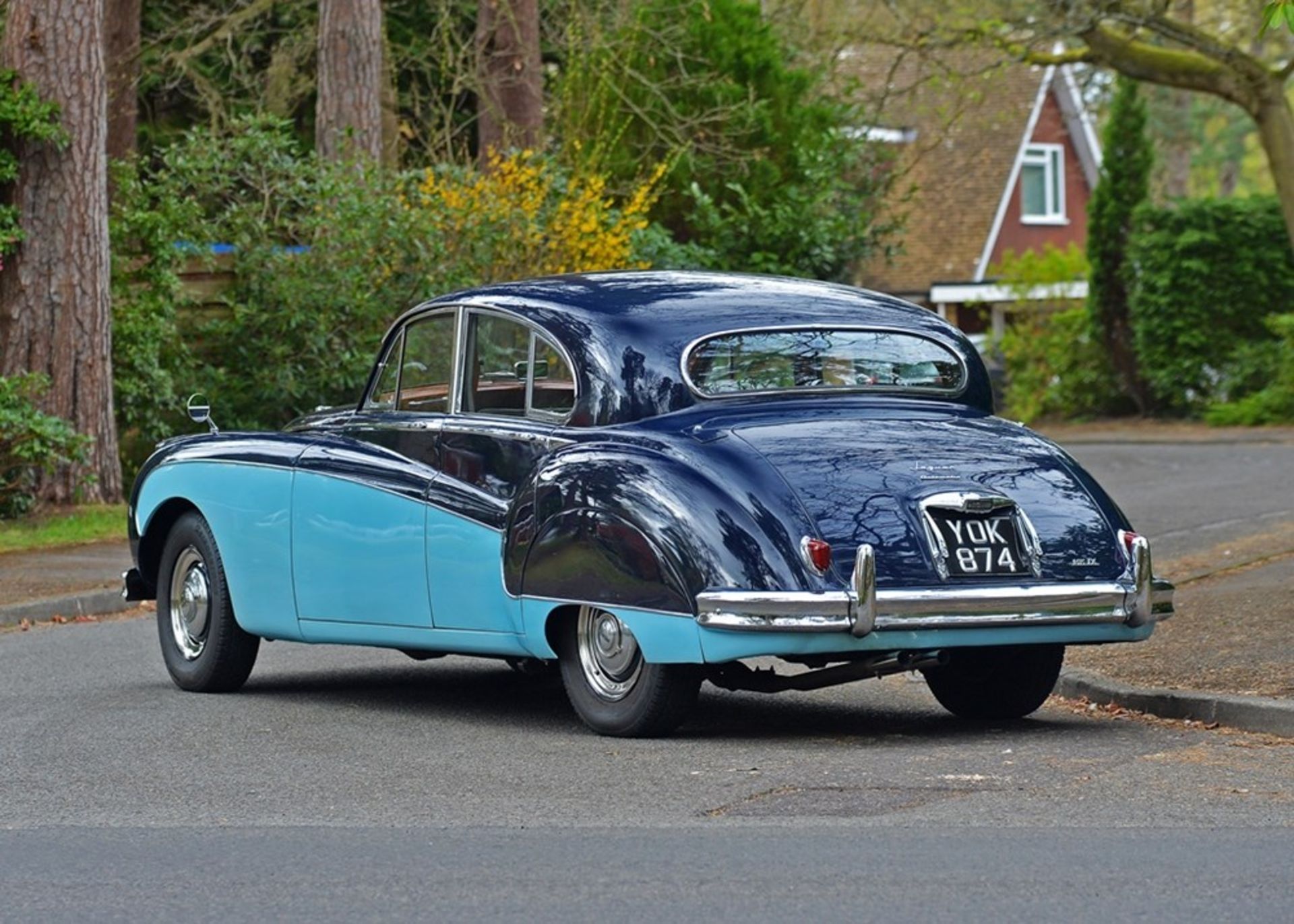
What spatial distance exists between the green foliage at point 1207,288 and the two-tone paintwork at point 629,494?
2396 centimetres

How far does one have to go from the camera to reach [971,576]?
8609mm

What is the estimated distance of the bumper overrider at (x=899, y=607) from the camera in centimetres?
833

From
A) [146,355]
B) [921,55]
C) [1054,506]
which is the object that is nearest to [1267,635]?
[1054,506]

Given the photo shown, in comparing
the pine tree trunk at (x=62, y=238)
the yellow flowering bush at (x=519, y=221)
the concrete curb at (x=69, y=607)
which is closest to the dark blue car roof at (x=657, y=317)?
the concrete curb at (x=69, y=607)

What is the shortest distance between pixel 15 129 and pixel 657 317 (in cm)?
1107

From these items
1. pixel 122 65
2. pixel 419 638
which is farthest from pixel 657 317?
pixel 122 65

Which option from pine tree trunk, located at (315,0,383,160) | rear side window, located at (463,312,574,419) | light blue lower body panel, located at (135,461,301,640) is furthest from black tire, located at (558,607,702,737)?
pine tree trunk, located at (315,0,383,160)

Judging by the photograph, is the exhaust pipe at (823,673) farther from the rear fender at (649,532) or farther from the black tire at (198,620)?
the black tire at (198,620)

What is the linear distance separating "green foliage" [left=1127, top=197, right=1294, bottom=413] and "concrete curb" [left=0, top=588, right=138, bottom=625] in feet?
68.5

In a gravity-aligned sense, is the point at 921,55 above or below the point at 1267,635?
above

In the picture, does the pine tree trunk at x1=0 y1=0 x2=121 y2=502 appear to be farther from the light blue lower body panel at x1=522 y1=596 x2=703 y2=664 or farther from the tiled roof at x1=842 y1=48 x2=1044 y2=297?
the tiled roof at x1=842 y1=48 x2=1044 y2=297

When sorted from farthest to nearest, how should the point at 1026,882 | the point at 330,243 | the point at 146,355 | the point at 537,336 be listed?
the point at 330,243 < the point at 146,355 < the point at 537,336 < the point at 1026,882

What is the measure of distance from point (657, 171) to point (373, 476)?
629 inches

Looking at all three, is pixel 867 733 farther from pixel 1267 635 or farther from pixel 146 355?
pixel 146 355
